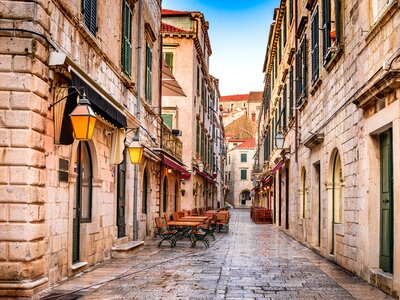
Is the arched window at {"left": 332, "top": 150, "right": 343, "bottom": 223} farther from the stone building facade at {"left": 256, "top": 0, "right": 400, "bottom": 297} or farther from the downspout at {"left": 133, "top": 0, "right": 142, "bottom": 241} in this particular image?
the downspout at {"left": 133, "top": 0, "right": 142, "bottom": 241}

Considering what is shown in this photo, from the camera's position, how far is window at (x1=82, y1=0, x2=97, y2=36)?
1052 centimetres

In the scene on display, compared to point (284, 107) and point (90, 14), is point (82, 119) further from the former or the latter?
point (284, 107)

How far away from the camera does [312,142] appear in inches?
590

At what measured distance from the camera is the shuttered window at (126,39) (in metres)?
14.1

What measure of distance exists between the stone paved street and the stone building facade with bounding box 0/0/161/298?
1.93 feet

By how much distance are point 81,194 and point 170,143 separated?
13.1 metres

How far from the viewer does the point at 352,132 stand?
10773mm

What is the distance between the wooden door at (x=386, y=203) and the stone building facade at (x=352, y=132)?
16 mm

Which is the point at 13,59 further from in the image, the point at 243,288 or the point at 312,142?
the point at 312,142

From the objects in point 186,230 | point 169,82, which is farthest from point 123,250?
point 169,82

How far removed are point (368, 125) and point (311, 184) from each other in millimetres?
6935

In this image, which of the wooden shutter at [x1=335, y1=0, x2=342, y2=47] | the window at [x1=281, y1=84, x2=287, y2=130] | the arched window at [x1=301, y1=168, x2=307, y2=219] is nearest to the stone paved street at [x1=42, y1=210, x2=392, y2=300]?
the arched window at [x1=301, y1=168, x2=307, y2=219]

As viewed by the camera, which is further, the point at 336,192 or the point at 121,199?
the point at 121,199

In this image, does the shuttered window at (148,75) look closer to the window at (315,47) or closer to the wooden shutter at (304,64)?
the wooden shutter at (304,64)
